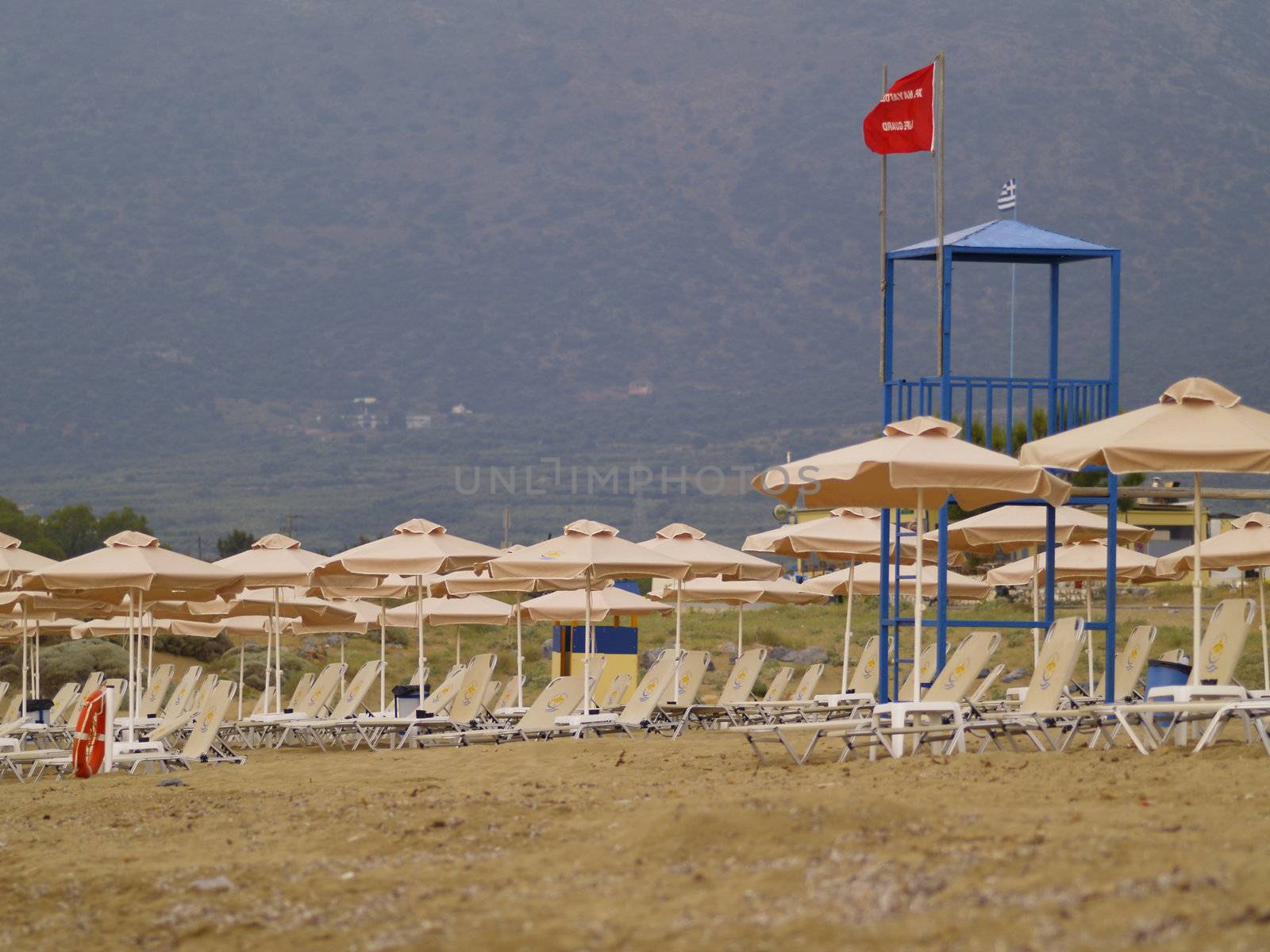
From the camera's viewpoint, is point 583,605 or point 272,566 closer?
point 272,566

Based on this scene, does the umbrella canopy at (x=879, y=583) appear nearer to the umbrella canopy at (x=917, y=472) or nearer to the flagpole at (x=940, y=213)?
the flagpole at (x=940, y=213)

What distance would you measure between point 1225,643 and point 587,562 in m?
5.27

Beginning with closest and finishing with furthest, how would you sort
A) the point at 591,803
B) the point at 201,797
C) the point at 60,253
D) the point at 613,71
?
the point at 591,803 < the point at 201,797 < the point at 60,253 < the point at 613,71

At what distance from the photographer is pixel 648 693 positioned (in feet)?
42.4

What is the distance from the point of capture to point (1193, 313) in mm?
123750

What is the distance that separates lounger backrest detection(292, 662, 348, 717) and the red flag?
21.7 feet

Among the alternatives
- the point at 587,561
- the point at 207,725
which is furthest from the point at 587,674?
the point at 207,725

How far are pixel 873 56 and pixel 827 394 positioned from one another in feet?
167

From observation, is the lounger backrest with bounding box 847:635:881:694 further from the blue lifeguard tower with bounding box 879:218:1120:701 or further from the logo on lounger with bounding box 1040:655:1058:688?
the logo on lounger with bounding box 1040:655:1058:688

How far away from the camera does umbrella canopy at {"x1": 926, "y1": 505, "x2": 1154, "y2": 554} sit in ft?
42.9

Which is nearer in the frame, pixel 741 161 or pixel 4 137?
pixel 4 137

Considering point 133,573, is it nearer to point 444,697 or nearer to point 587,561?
point 444,697

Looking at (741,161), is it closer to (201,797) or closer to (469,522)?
(469,522)

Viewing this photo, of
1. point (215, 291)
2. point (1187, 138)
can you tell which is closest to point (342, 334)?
point (215, 291)
